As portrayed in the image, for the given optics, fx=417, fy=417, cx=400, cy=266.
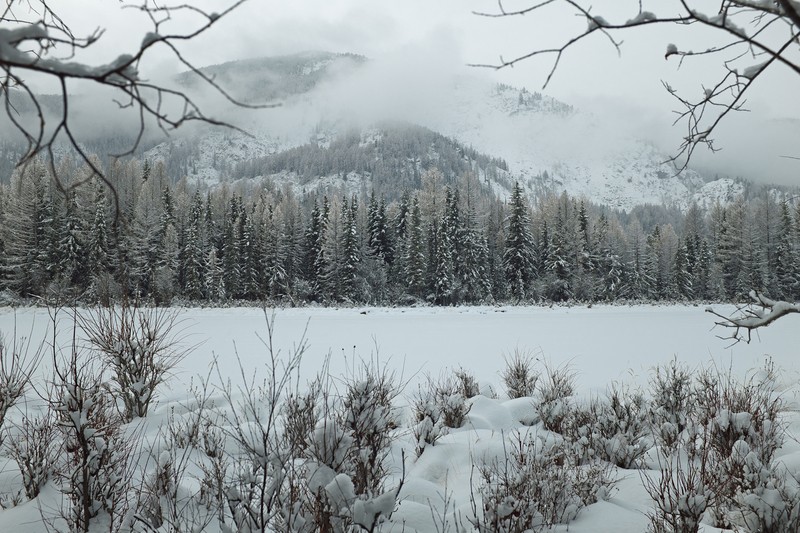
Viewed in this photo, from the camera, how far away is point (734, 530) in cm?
258

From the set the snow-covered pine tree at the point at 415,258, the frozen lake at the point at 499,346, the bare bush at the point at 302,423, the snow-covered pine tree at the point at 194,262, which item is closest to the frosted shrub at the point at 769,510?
the bare bush at the point at 302,423

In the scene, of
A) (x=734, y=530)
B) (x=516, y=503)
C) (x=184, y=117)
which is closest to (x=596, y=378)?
(x=734, y=530)

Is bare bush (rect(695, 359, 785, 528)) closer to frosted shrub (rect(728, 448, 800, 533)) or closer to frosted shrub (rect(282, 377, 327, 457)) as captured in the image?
frosted shrub (rect(728, 448, 800, 533))

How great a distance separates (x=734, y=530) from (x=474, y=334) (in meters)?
12.8

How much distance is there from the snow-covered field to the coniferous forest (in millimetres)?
18691

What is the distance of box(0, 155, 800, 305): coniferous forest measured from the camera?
115 ft

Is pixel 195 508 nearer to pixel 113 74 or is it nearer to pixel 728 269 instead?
pixel 113 74

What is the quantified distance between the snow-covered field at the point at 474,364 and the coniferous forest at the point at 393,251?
18.7 meters

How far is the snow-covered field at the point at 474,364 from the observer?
310cm

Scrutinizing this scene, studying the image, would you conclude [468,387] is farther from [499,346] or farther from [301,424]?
[499,346]

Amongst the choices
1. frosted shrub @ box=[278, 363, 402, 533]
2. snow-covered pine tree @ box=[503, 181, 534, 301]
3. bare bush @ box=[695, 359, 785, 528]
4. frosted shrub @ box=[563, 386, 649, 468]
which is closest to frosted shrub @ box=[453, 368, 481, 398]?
frosted shrub @ box=[563, 386, 649, 468]

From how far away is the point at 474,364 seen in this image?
1026 centimetres

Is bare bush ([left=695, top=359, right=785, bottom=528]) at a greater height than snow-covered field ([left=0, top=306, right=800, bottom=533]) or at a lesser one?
greater

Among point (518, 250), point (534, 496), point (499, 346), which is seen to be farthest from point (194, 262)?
point (534, 496)
